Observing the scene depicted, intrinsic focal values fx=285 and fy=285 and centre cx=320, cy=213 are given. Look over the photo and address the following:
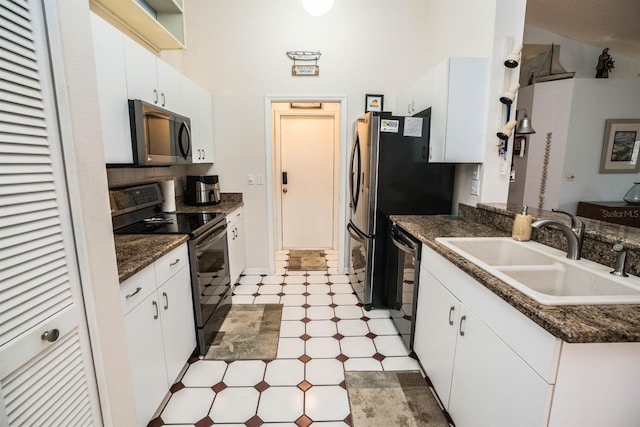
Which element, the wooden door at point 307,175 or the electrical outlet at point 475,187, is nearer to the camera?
the electrical outlet at point 475,187

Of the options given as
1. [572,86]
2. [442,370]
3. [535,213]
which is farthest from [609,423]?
[572,86]

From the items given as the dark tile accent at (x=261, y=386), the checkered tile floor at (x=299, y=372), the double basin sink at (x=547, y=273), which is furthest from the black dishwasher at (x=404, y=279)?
the dark tile accent at (x=261, y=386)

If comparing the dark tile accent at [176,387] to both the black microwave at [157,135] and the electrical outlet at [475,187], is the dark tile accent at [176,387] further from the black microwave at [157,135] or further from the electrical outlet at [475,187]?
the electrical outlet at [475,187]

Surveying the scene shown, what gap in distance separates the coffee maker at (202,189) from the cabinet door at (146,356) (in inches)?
59.8

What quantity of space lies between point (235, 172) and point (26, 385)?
2656mm

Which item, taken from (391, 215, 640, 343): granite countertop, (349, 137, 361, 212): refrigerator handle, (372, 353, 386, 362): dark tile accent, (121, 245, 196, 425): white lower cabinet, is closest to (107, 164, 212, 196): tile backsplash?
(121, 245, 196, 425): white lower cabinet

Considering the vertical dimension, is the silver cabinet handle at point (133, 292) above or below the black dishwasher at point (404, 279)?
above

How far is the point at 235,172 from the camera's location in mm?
3174

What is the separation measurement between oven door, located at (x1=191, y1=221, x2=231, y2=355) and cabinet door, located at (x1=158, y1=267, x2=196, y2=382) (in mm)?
53

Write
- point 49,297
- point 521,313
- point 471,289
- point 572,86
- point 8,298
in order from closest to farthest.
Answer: point 8,298
point 49,297
point 521,313
point 471,289
point 572,86

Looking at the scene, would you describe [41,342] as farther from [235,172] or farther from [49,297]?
[235,172]

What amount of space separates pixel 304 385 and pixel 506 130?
6.79ft

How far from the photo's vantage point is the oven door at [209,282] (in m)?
1.84

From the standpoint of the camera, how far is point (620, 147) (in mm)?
3082
